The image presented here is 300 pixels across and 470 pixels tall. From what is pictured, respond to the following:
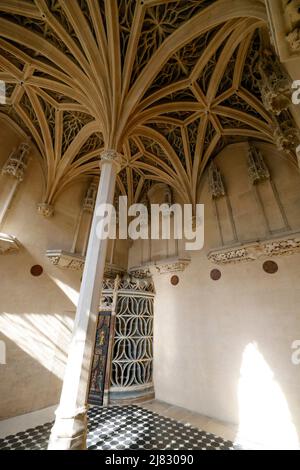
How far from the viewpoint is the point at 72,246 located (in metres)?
7.27

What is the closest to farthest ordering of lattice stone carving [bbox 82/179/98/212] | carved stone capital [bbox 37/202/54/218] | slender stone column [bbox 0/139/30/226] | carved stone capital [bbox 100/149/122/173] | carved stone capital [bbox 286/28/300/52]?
1. carved stone capital [bbox 286/28/300/52]
2. carved stone capital [bbox 100/149/122/173]
3. slender stone column [bbox 0/139/30/226]
4. carved stone capital [bbox 37/202/54/218]
5. lattice stone carving [bbox 82/179/98/212]

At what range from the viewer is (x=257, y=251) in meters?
5.57

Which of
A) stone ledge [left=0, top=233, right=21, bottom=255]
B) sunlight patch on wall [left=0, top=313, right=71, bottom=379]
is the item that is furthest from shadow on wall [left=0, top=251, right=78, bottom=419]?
stone ledge [left=0, top=233, right=21, bottom=255]

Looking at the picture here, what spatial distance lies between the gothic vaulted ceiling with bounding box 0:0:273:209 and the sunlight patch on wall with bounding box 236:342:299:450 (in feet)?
17.7

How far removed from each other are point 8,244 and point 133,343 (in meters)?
4.78

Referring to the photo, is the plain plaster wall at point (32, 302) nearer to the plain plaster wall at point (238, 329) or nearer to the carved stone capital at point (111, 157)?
the plain plaster wall at point (238, 329)

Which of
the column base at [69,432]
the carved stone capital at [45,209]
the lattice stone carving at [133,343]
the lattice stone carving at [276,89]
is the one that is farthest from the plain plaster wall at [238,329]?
the carved stone capital at [45,209]

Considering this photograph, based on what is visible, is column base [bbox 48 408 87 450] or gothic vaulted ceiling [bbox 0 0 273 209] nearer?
column base [bbox 48 408 87 450]

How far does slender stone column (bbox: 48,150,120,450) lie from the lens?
256 cm

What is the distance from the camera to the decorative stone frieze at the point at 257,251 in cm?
506

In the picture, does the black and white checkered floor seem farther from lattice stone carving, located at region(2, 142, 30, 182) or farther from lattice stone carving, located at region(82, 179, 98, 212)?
lattice stone carving, located at region(2, 142, 30, 182)

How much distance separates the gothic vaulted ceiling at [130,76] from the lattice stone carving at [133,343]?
4.40 m
